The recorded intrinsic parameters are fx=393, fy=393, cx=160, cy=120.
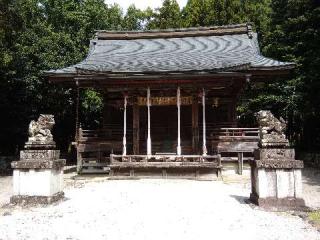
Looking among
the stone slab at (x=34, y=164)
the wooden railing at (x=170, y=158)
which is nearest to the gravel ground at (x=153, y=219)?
the stone slab at (x=34, y=164)

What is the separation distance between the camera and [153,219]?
858 centimetres

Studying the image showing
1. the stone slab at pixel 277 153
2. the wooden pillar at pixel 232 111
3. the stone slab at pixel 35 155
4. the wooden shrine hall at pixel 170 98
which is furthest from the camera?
the wooden pillar at pixel 232 111

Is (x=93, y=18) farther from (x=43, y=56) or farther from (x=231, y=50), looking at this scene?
(x=231, y=50)

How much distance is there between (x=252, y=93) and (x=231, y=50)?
7025 millimetres

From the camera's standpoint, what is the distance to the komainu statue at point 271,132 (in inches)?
398

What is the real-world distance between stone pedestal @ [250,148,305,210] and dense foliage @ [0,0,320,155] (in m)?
9.80

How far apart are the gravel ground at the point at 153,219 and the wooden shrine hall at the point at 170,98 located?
5507 millimetres

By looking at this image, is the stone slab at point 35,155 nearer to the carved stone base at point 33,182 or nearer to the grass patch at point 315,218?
the carved stone base at point 33,182

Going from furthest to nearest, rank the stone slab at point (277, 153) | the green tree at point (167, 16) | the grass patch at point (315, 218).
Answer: the green tree at point (167, 16), the stone slab at point (277, 153), the grass patch at point (315, 218)

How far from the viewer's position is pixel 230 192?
42.6 feet

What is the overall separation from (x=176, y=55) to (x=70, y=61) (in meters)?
9.67

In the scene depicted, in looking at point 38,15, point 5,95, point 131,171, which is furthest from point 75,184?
point 38,15

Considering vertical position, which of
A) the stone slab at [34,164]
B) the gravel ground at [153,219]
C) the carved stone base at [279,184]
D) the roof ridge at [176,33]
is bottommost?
the gravel ground at [153,219]

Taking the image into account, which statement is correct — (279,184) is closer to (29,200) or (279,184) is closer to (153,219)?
(153,219)
